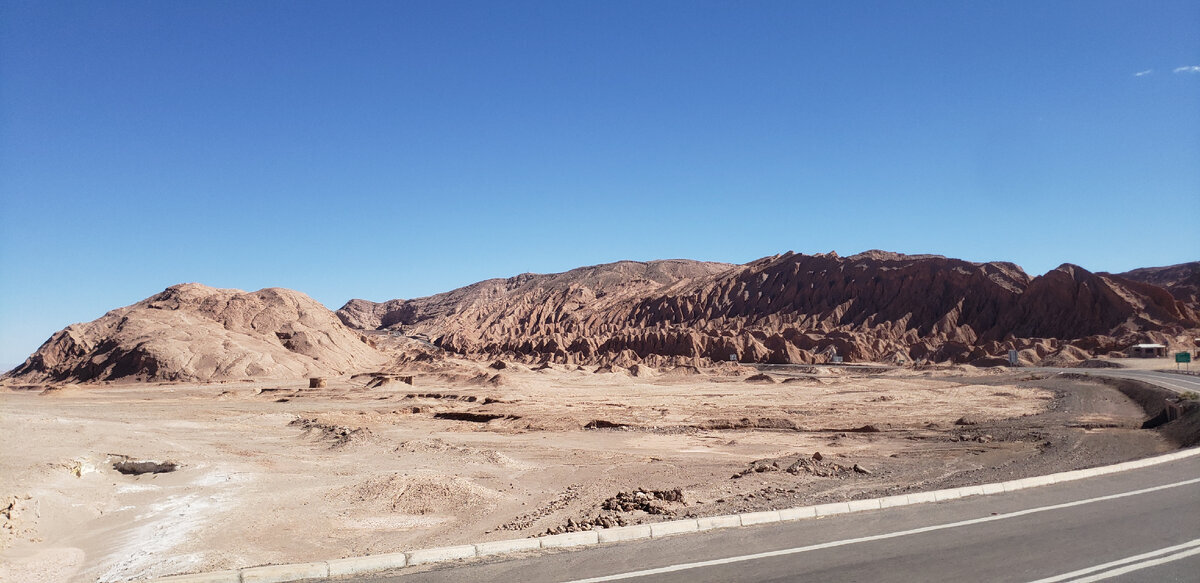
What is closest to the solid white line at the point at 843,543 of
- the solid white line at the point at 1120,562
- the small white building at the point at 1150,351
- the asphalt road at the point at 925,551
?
the asphalt road at the point at 925,551

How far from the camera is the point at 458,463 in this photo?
829 inches

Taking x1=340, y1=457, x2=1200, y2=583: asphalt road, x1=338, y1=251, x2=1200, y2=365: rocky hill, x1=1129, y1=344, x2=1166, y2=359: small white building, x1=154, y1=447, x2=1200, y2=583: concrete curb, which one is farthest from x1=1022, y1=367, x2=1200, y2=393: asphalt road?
x1=154, y1=447, x2=1200, y2=583: concrete curb

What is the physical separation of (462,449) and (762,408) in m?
19.5

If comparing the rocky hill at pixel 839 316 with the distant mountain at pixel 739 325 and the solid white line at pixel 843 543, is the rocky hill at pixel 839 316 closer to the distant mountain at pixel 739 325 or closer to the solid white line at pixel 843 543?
the distant mountain at pixel 739 325

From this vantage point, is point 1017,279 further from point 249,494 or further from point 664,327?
point 249,494

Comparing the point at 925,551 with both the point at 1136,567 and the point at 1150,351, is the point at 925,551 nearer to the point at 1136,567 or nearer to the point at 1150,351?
the point at 1136,567

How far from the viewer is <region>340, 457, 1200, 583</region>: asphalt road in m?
7.49

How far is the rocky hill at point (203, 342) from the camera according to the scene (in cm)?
6216

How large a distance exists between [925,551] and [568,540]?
434 centimetres

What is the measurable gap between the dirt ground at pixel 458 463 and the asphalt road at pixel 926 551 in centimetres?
282

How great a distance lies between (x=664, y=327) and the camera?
112500 millimetres

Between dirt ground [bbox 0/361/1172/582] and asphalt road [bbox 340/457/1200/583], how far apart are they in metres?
2.81

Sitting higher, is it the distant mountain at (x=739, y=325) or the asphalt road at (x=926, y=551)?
the distant mountain at (x=739, y=325)

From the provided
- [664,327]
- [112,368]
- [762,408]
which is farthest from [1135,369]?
[112,368]
